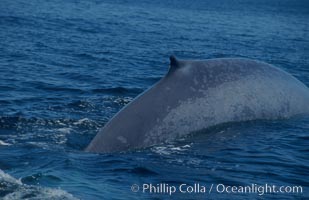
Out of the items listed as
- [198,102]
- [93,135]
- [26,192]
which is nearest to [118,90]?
[93,135]

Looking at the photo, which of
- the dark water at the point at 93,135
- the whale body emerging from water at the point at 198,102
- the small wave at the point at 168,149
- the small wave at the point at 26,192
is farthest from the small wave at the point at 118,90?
the small wave at the point at 26,192

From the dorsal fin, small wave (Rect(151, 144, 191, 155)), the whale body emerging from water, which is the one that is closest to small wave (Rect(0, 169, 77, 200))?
the whale body emerging from water

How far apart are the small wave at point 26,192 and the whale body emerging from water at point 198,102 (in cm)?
180

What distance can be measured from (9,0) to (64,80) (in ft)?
140

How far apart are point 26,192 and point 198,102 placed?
3.78 metres

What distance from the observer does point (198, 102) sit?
1066cm

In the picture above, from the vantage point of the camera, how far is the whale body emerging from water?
10094 mm

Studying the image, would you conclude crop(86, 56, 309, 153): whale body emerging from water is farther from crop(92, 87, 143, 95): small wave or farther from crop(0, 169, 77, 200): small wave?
crop(92, 87, 143, 95): small wave

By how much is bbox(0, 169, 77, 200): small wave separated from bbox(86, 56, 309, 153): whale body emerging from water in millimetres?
1802

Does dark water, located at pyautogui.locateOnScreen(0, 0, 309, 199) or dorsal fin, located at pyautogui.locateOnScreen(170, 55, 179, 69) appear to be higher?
dorsal fin, located at pyautogui.locateOnScreen(170, 55, 179, 69)

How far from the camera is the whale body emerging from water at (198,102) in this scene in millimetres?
10094

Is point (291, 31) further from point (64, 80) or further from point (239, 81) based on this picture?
point (239, 81)

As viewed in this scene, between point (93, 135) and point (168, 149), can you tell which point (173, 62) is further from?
point (93, 135)

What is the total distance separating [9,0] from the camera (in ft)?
194
